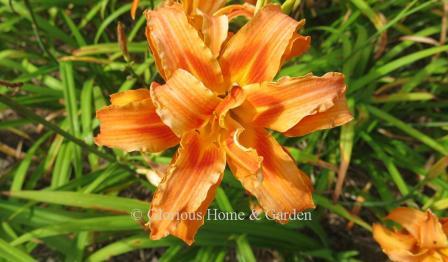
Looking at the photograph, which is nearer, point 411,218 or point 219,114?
point 219,114

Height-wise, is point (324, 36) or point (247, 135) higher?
point (324, 36)

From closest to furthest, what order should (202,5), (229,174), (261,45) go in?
1. (261,45)
2. (202,5)
3. (229,174)

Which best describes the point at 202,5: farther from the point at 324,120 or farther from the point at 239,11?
the point at 324,120

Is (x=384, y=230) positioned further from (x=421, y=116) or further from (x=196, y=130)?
(x=421, y=116)

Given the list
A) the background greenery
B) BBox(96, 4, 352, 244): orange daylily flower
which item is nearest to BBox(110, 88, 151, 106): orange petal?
BBox(96, 4, 352, 244): orange daylily flower

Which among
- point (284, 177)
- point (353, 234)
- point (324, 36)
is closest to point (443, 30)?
point (324, 36)

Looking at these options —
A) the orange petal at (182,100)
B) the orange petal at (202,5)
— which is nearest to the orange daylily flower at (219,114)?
the orange petal at (182,100)

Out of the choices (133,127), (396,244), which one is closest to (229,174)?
(396,244)
